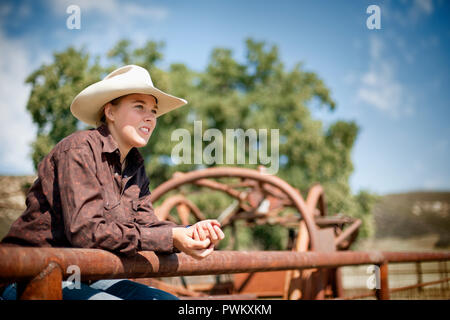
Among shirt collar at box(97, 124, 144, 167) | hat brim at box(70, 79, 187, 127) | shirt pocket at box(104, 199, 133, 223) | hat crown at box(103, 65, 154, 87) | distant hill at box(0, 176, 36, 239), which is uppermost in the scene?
hat crown at box(103, 65, 154, 87)

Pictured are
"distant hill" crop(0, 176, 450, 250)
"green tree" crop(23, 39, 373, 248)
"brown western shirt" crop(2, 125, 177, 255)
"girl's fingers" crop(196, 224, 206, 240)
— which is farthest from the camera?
"distant hill" crop(0, 176, 450, 250)

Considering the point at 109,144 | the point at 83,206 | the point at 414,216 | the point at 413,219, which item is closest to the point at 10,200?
the point at 109,144

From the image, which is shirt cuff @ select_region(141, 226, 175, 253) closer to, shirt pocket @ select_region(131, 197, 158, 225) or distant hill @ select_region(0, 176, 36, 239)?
shirt pocket @ select_region(131, 197, 158, 225)

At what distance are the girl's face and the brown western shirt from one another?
58mm

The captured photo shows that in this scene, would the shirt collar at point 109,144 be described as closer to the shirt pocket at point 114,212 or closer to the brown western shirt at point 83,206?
the brown western shirt at point 83,206

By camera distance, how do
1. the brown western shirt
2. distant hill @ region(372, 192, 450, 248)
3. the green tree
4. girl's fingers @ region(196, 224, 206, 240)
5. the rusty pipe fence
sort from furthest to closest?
distant hill @ region(372, 192, 450, 248)
the green tree
girl's fingers @ region(196, 224, 206, 240)
the brown western shirt
the rusty pipe fence

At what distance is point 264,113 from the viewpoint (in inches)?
737

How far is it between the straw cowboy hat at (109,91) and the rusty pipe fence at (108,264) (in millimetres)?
697

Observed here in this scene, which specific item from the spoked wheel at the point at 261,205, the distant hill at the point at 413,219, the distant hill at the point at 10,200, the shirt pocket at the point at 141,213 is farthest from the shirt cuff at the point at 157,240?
the distant hill at the point at 413,219

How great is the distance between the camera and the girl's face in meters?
1.68

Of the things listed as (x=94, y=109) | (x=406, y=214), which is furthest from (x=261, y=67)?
(x=406, y=214)

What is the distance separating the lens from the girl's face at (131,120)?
1680mm

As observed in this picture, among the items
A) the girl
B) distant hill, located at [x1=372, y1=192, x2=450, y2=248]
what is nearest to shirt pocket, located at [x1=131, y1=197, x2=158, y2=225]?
the girl

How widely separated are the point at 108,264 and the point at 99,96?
0.82 m
